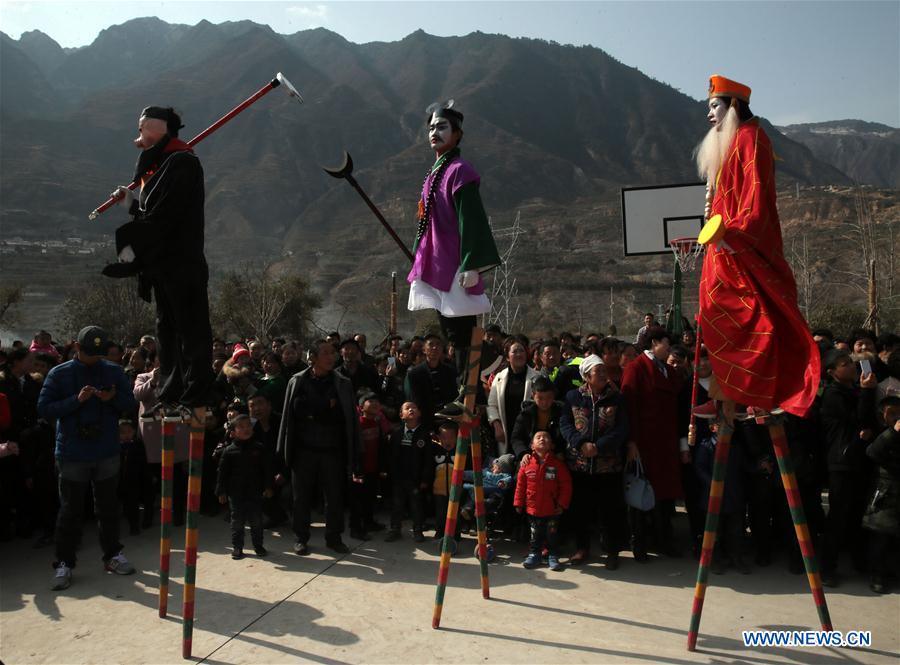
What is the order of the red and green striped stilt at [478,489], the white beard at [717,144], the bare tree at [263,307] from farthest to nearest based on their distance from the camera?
1. the bare tree at [263,307]
2. the red and green striped stilt at [478,489]
3. the white beard at [717,144]

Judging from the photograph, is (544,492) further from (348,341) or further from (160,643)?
(348,341)

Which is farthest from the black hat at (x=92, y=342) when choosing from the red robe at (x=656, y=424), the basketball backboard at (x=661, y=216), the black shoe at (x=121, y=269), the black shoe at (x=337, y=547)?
the basketball backboard at (x=661, y=216)

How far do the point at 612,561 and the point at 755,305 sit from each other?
2.65 metres

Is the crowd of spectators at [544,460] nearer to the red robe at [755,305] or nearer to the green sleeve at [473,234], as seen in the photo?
the green sleeve at [473,234]

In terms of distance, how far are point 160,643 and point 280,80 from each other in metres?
3.39

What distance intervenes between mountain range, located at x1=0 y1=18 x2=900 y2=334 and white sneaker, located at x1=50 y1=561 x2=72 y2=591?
47809mm

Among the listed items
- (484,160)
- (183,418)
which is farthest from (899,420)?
(484,160)

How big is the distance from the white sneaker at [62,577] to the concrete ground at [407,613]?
0.07 m

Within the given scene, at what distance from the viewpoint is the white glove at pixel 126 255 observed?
355 cm

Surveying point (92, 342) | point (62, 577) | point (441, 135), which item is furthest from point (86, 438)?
point (441, 135)

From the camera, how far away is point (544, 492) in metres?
5.46

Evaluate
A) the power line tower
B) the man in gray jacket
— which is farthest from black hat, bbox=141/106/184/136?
the power line tower

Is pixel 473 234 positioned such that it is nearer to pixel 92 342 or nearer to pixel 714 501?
pixel 714 501

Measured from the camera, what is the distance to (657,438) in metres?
5.68
